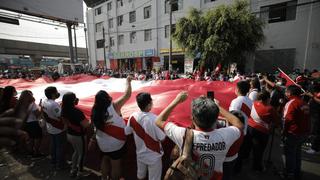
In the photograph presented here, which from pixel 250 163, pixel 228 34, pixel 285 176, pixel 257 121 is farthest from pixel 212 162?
pixel 228 34

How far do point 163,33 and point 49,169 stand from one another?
785 inches

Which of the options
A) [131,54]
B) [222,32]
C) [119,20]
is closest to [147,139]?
[222,32]

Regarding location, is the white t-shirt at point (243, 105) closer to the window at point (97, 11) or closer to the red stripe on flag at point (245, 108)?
the red stripe on flag at point (245, 108)

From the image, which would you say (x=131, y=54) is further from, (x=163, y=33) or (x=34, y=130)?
(x=34, y=130)

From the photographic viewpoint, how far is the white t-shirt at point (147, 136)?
2422 mm

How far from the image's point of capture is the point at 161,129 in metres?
2.31

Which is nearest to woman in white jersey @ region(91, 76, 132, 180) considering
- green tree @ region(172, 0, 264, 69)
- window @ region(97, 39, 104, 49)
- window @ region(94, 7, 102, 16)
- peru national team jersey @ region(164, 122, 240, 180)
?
peru national team jersey @ region(164, 122, 240, 180)

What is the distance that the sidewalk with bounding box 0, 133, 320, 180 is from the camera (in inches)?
144

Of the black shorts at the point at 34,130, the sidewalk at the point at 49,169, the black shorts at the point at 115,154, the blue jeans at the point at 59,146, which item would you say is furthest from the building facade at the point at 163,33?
the black shorts at the point at 34,130

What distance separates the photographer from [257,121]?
141 inches

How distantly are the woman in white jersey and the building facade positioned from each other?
12568 millimetres

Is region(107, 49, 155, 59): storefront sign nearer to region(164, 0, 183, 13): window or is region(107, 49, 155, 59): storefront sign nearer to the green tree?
region(164, 0, 183, 13): window

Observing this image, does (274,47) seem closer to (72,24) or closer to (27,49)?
(72,24)

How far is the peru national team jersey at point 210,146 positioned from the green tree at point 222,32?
1185cm
